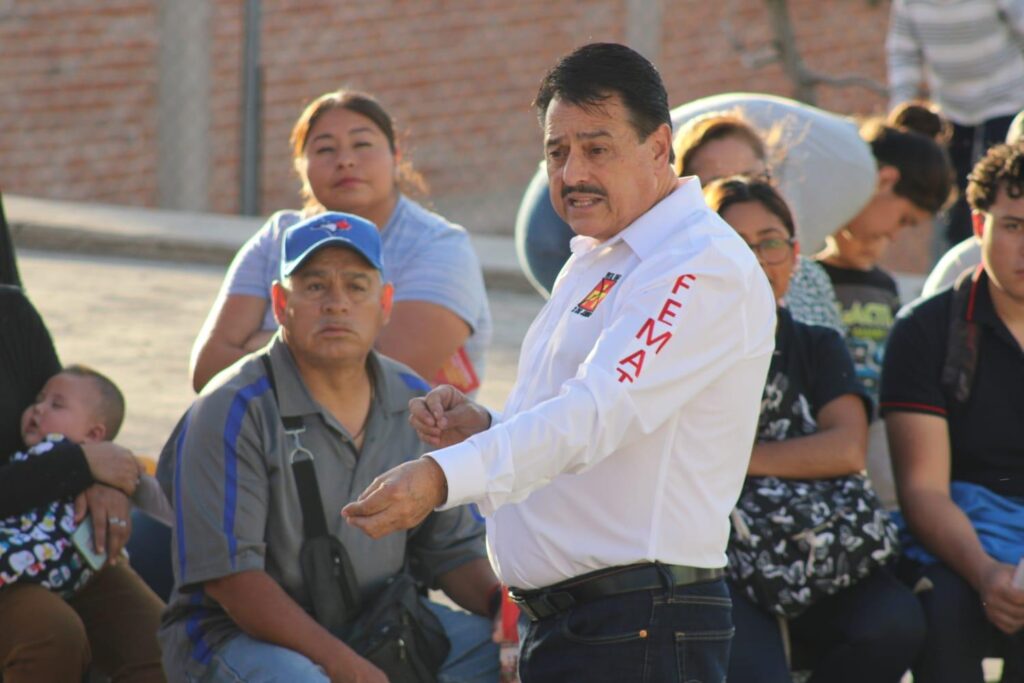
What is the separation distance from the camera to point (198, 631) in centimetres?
373

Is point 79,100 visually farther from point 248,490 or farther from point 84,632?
point 248,490

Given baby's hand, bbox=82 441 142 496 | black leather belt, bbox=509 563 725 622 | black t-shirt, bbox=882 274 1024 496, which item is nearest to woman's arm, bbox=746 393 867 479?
black t-shirt, bbox=882 274 1024 496

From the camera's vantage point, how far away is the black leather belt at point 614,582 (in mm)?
2867

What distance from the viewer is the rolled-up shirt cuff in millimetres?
2570

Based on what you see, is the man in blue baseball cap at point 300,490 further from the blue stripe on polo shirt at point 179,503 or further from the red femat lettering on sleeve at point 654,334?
the red femat lettering on sleeve at point 654,334

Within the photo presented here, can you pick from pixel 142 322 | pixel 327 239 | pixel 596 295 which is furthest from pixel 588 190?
pixel 142 322

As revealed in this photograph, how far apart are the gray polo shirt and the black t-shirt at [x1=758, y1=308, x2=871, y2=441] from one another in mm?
947

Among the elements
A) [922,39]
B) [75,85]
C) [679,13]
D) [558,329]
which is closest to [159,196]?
[75,85]

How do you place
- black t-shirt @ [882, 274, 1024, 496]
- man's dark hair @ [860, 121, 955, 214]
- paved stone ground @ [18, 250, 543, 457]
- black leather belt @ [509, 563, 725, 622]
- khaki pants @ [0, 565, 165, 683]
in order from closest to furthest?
black leather belt @ [509, 563, 725, 622] → khaki pants @ [0, 565, 165, 683] → black t-shirt @ [882, 274, 1024, 496] → man's dark hair @ [860, 121, 955, 214] → paved stone ground @ [18, 250, 543, 457]

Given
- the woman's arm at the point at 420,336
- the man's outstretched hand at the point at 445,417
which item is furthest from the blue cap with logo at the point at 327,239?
the man's outstretched hand at the point at 445,417

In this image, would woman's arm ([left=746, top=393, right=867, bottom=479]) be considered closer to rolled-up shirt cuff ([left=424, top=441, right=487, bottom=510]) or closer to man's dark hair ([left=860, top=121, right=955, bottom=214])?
man's dark hair ([left=860, top=121, right=955, bottom=214])

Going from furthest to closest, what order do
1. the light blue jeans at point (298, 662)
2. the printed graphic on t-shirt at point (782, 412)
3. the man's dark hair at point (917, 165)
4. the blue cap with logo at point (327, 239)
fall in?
the man's dark hair at point (917, 165), the printed graphic on t-shirt at point (782, 412), the blue cap with logo at point (327, 239), the light blue jeans at point (298, 662)

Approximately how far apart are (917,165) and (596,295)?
2.72 metres

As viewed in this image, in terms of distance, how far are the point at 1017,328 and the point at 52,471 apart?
8.00ft
